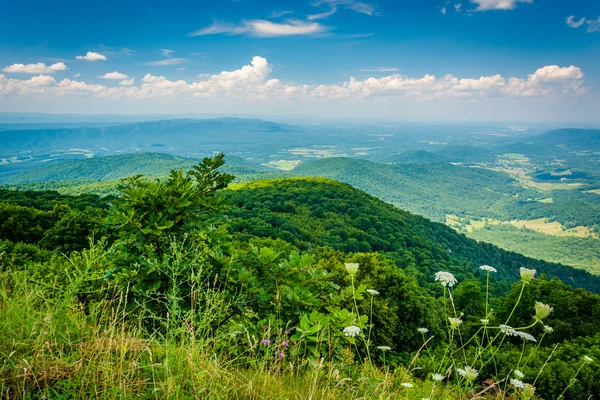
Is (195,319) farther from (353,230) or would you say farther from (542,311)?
(353,230)

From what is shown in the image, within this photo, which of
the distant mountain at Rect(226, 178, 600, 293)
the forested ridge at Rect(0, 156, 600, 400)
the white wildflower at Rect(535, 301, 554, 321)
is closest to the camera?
the forested ridge at Rect(0, 156, 600, 400)

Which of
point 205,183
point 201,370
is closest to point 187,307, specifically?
point 201,370

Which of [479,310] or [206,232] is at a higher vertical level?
[206,232]

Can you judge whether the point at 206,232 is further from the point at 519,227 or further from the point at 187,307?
the point at 519,227

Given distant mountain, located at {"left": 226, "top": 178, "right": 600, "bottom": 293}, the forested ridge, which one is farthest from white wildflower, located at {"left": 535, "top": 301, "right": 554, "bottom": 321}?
distant mountain, located at {"left": 226, "top": 178, "right": 600, "bottom": 293}

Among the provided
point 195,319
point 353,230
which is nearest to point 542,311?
point 195,319

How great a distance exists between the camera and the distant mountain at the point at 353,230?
43812 millimetres

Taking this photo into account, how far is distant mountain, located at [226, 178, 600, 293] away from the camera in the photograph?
4381cm

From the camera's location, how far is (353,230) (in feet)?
169

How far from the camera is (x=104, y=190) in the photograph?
95500mm

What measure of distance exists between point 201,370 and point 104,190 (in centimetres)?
10783

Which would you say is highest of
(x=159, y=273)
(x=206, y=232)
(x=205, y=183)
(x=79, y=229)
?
(x=205, y=183)

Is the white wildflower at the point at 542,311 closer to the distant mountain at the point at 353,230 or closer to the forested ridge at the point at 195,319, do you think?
the forested ridge at the point at 195,319

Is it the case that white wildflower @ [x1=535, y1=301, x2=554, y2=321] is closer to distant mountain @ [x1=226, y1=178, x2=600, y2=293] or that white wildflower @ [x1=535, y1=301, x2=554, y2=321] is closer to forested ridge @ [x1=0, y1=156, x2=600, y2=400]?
forested ridge @ [x1=0, y1=156, x2=600, y2=400]
